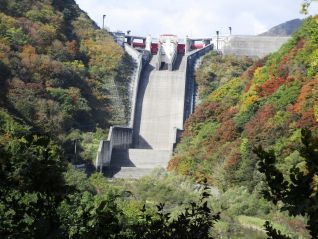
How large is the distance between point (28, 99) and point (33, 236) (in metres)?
29.3

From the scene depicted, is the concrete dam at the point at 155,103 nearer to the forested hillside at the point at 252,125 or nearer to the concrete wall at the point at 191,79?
the concrete wall at the point at 191,79

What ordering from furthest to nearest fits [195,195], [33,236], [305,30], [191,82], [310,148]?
[191,82], [305,30], [195,195], [33,236], [310,148]

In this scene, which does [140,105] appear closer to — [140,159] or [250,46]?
[140,159]

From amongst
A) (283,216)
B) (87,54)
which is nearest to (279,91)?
(283,216)

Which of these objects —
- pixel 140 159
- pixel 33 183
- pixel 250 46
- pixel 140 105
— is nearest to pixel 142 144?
pixel 140 105

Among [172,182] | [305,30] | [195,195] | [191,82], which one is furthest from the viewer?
[191,82]

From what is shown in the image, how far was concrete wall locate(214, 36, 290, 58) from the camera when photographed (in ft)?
166

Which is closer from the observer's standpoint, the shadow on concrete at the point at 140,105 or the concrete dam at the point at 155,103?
the concrete dam at the point at 155,103

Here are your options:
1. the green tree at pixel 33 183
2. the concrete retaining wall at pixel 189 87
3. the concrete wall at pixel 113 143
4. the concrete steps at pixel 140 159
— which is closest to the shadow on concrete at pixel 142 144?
the concrete wall at pixel 113 143

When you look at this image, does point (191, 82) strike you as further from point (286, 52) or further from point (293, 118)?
point (293, 118)

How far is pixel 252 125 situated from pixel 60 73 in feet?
50.7

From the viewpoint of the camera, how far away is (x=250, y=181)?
24.5 metres

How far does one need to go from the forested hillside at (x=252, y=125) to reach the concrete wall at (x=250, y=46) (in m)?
14.5

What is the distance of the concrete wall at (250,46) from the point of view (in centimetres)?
5062
